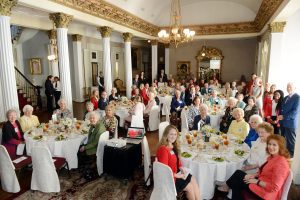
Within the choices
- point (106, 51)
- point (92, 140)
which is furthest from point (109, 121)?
point (106, 51)

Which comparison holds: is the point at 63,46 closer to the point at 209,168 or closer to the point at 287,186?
the point at 209,168

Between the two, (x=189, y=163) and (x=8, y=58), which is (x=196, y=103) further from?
(x=8, y=58)

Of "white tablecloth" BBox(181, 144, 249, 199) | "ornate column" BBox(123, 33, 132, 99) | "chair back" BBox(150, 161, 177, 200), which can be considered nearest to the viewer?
"chair back" BBox(150, 161, 177, 200)

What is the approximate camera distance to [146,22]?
13.5 metres

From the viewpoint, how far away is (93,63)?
14719mm

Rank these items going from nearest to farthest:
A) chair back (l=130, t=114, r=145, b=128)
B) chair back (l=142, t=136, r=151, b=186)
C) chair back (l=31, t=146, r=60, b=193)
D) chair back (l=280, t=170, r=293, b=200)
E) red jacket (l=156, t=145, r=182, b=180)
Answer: chair back (l=280, t=170, r=293, b=200)
red jacket (l=156, t=145, r=182, b=180)
chair back (l=31, t=146, r=60, b=193)
chair back (l=142, t=136, r=151, b=186)
chair back (l=130, t=114, r=145, b=128)

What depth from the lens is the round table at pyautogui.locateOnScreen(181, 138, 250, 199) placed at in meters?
3.51

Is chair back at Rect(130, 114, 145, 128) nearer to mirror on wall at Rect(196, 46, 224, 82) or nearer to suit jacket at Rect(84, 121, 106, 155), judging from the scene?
suit jacket at Rect(84, 121, 106, 155)

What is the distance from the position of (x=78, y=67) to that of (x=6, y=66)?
7751mm

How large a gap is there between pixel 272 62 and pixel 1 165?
346 inches

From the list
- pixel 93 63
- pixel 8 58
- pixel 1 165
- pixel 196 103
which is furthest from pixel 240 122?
pixel 93 63

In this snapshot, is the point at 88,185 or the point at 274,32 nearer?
the point at 88,185

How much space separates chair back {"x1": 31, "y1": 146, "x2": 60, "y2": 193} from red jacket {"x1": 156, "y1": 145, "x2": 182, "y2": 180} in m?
1.92

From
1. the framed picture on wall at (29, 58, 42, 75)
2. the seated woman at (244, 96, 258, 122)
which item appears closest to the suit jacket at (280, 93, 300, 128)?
the seated woman at (244, 96, 258, 122)
